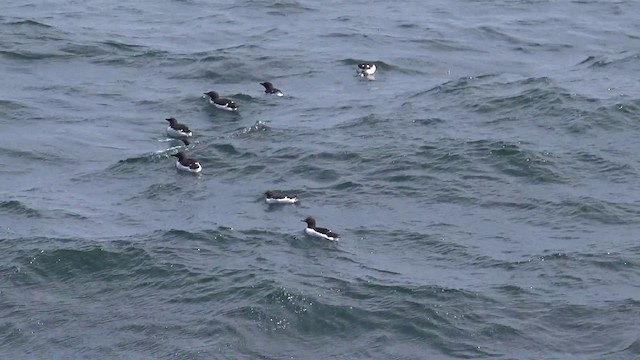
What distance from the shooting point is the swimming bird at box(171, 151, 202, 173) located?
33750mm

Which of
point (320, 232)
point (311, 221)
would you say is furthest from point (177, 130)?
point (320, 232)

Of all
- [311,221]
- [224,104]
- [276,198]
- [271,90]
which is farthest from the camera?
[271,90]

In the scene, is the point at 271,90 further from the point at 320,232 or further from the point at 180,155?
the point at 320,232

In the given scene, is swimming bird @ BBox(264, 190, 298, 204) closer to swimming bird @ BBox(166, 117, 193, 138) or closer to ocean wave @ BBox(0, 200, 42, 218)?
swimming bird @ BBox(166, 117, 193, 138)

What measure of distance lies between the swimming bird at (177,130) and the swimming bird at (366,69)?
7.29 metres

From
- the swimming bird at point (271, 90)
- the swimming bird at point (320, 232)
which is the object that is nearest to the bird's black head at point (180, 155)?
the swimming bird at point (320, 232)

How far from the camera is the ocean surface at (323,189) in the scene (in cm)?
2591

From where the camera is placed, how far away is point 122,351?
25031 mm

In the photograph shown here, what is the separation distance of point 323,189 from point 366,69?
9613 mm

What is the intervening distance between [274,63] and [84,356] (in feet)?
68.3

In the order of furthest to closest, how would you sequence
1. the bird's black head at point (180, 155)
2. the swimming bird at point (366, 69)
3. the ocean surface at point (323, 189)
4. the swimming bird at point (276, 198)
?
the swimming bird at point (366, 69)
the bird's black head at point (180, 155)
the swimming bird at point (276, 198)
the ocean surface at point (323, 189)

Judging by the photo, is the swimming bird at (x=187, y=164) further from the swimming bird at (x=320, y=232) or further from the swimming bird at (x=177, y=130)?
the swimming bird at (x=320, y=232)

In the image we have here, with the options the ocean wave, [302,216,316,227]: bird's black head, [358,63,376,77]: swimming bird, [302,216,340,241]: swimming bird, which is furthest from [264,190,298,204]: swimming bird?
[358,63,376,77]: swimming bird

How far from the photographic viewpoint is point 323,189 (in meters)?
33.0
